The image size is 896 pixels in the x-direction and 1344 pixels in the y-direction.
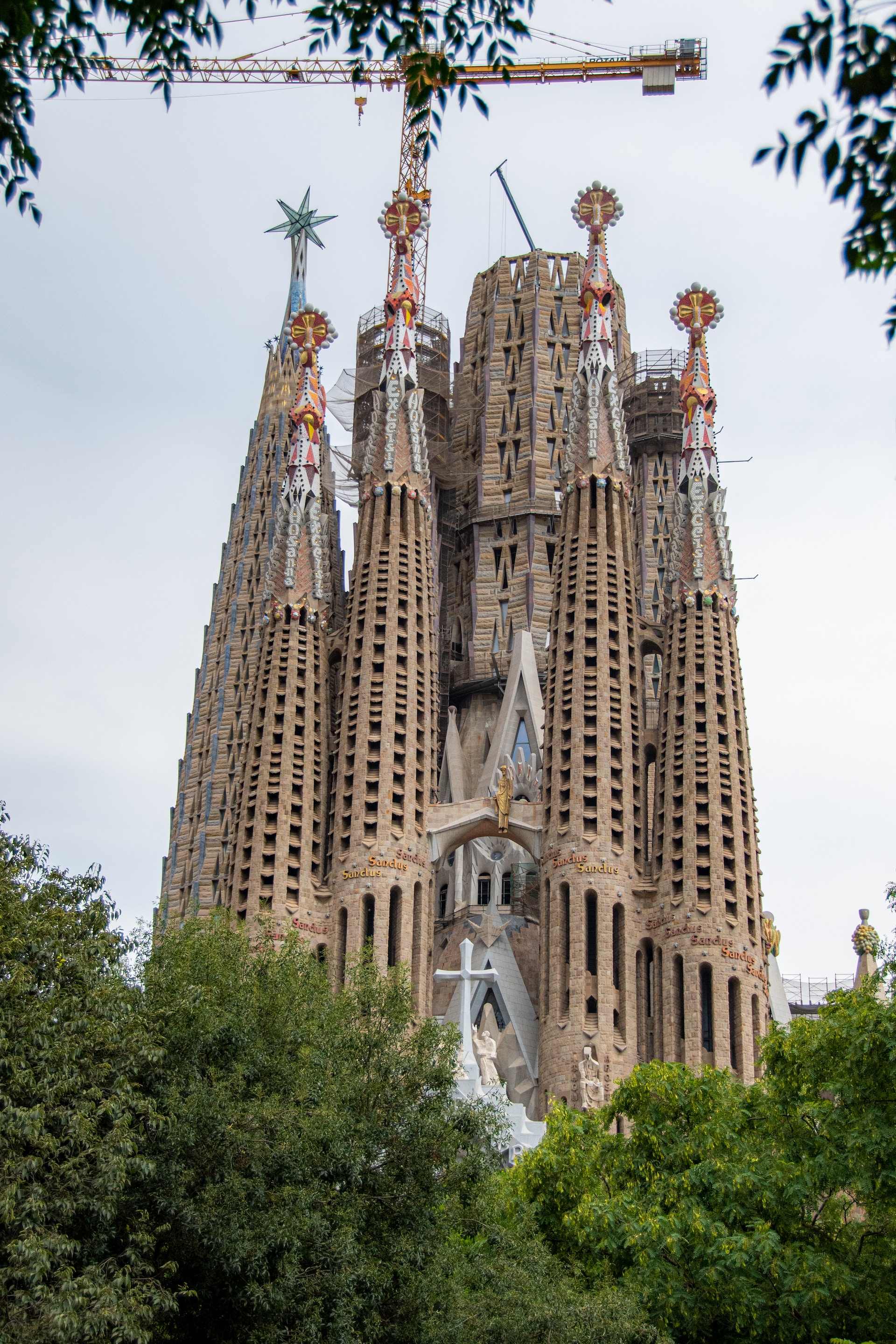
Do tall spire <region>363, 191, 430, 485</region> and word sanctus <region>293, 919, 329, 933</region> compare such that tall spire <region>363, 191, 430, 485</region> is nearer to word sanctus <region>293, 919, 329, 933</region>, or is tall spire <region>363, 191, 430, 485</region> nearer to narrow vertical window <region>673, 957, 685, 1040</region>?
word sanctus <region>293, 919, 329, 933</region>

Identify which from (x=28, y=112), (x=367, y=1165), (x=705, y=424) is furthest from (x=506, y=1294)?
(x=705, y=424)

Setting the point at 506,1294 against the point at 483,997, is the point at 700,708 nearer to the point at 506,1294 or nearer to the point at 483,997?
the point at 483,997

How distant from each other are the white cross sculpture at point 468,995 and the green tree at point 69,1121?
22.2m

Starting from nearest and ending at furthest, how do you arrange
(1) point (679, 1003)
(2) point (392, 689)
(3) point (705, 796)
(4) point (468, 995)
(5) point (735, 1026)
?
(5) point (735, 1026) → (1) point (679, 1003) → (4) point (468, 995) → (3) point (705, 796) → (2) point (392, 689)

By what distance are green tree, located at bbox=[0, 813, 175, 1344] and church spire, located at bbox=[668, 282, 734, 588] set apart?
100 ft

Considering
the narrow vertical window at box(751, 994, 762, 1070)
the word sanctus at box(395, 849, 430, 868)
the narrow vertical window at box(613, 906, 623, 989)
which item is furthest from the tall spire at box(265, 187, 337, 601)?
the narrow vertical window at box(751, 994, 762, 1070)

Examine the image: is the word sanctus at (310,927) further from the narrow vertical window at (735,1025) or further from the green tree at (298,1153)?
the green tree at (298,1153)

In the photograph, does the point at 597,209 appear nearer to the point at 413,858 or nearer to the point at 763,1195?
the point at 413,858

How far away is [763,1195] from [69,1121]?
986 cm

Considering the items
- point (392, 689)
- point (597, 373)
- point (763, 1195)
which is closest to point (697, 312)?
point (597, 373)

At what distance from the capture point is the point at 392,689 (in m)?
51.0

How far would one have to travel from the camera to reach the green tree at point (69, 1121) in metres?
20.7

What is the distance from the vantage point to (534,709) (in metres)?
58.3

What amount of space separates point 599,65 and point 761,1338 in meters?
59.9
